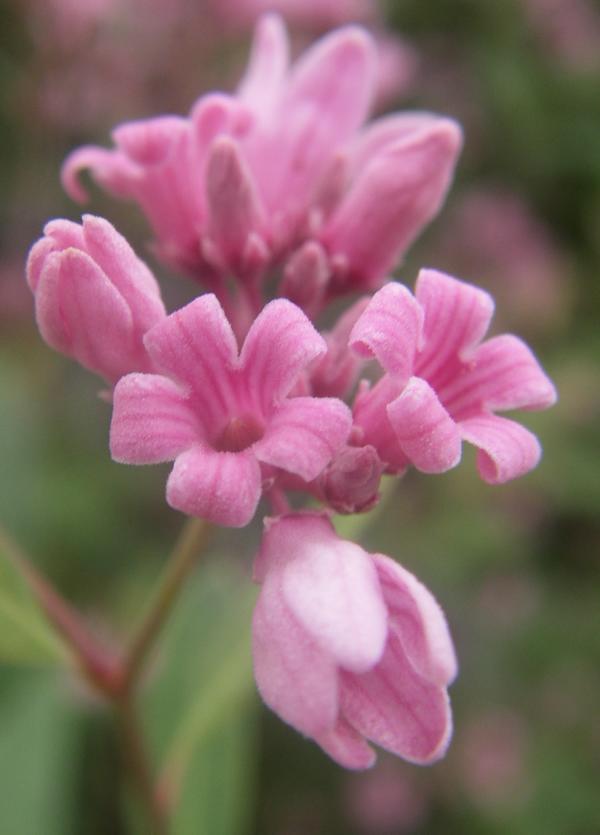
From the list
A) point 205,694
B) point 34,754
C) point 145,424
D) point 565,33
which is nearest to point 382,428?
point 145,424

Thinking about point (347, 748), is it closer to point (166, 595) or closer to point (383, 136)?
point (166, 595)

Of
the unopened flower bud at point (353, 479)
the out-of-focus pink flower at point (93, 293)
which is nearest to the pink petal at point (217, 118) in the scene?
the out-of-focus pink flower at point (93, 293)

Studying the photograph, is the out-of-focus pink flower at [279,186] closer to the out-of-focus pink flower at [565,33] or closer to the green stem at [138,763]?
the green stem at [138,763]

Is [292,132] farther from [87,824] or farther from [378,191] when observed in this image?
[87,824]

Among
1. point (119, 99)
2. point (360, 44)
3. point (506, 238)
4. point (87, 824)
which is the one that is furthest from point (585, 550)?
point (360, 44)

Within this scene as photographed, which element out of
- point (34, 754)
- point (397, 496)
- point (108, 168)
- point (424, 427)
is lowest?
point (397, 496)

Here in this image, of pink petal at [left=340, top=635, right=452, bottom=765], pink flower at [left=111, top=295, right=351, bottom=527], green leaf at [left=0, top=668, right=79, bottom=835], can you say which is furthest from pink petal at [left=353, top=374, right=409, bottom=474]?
green leaf at [left=0, top=668, right=79, bottom=835]
